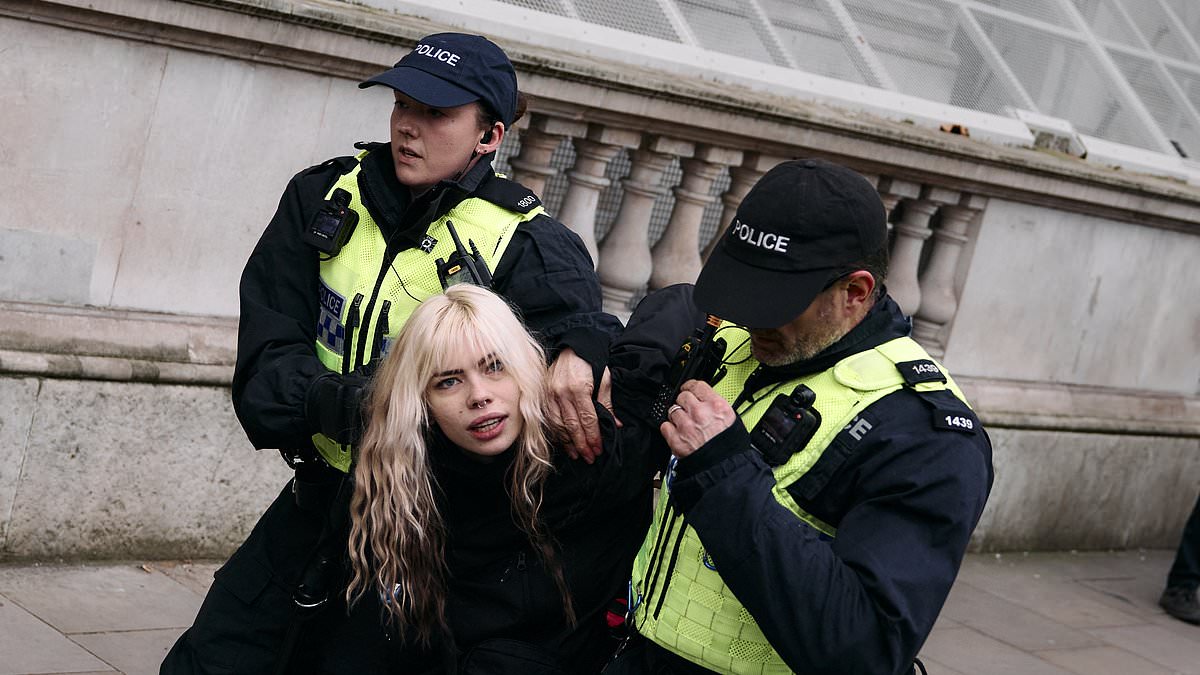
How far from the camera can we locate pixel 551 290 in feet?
10.7

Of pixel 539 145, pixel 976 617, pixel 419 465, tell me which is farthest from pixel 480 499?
pixel 976 617

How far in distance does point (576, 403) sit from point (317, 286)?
70cm

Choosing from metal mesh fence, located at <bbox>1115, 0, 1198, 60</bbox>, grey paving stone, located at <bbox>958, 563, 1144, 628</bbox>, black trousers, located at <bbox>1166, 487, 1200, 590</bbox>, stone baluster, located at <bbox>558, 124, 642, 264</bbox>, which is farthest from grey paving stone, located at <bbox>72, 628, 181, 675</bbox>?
metal mesh fence, located at <bbox>1115, 0, 1198, 60</bbox>

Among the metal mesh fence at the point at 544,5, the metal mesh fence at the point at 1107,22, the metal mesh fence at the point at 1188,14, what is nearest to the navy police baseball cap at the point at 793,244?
the metal mesh fence at the point at 544,5

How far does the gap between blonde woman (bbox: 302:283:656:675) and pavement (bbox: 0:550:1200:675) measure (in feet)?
6.15

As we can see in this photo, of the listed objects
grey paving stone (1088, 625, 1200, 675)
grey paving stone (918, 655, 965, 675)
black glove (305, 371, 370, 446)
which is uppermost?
black glove (305, 371, 370, 446)

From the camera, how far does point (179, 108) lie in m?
5.12

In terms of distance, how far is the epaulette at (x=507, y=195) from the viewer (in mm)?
3334

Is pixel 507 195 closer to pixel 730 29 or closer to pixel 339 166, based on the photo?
pixel 339 166

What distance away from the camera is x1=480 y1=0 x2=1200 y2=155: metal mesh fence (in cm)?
680

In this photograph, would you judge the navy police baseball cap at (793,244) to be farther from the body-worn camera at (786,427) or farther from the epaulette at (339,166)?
the epaulette at (339,166)

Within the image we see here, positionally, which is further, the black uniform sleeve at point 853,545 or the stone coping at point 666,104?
the stone coping at point 666,104

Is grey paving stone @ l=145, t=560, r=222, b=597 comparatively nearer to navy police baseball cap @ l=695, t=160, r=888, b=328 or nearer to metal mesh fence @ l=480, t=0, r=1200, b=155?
metal mesh fence @ l=480, t=0, r=1200, b=155

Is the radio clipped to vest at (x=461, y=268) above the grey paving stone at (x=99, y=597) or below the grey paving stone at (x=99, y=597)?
above
